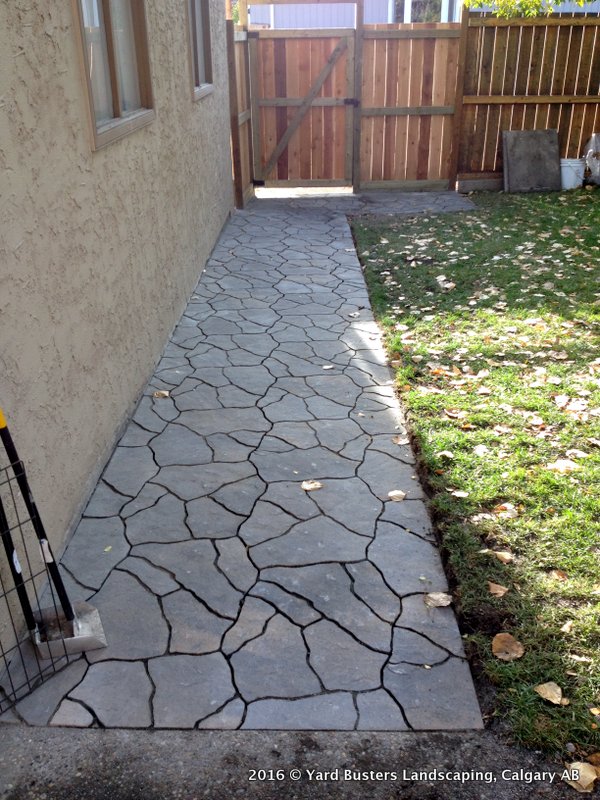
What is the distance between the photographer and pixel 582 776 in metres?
2.29

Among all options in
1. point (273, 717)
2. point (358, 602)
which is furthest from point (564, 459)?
point (273, 717)

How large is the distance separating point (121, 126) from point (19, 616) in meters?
2.91

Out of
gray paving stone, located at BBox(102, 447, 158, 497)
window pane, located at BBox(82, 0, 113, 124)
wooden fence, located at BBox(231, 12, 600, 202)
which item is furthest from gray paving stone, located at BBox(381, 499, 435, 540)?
wooden fence, located at BBox(231, 12, 600, 202)

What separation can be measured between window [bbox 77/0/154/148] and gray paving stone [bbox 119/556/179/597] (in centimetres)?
220

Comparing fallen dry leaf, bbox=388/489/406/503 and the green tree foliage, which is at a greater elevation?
the green tree foliage

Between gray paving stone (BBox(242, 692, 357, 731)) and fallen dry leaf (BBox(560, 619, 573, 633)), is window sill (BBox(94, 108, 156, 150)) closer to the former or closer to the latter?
gray paving stone (BBox(242, 692, 357, 731))

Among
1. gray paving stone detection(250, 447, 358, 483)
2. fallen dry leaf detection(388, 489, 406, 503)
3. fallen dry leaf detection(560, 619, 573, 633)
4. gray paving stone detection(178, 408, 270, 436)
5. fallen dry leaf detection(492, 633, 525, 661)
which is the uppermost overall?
fallen dry leaf detection(560, 619, 573, 633)

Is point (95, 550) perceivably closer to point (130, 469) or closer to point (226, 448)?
point (130, 469)

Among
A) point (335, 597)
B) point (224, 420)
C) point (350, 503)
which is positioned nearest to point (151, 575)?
point (335, 597)

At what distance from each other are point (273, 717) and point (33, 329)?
1841 mm

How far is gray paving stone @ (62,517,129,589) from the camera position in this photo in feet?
10.7

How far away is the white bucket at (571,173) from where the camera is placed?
36.5ft

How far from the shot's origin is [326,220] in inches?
395

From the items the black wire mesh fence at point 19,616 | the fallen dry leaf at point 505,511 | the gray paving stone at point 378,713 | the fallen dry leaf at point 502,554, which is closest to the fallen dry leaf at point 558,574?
the fallen dry leaf at point 502,554
